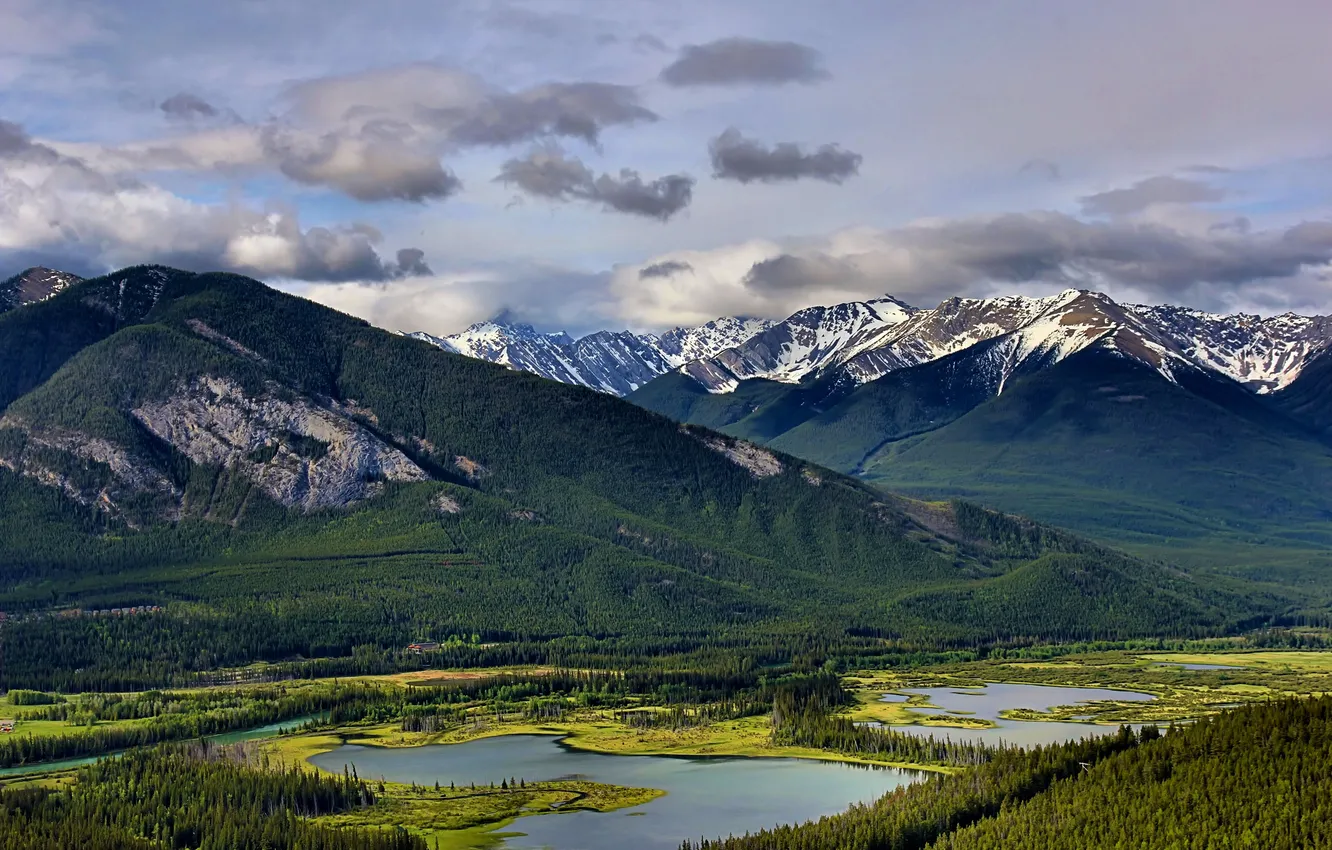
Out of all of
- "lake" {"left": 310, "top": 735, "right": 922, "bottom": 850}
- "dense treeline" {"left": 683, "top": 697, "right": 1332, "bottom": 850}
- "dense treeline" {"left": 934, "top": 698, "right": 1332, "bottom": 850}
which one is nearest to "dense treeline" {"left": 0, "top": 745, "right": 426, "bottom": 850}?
"lake" {"left": 310, "top": 735, "right": 922, "bottom": 850}

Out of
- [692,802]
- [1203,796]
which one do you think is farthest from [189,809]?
[1203,796]

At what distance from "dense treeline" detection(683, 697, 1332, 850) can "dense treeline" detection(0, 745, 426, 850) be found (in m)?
40.7

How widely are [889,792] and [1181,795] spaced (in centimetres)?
3896

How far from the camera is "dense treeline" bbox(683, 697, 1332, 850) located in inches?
5177

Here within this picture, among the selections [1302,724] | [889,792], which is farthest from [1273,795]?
[889,792]

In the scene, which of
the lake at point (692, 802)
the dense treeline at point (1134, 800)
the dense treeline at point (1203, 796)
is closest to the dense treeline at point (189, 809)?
the lake at point (692, 802)

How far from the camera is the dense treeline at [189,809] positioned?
6033 inches

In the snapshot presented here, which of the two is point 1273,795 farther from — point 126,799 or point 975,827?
point 126,799

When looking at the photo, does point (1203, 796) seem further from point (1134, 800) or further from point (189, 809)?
point (189, 809)

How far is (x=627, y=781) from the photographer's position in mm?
192000

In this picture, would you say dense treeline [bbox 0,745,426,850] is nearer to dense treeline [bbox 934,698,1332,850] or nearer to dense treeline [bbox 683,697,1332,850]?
dense treeline [bbox 683,697,1332,850]

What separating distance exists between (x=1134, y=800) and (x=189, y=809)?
96.2 m

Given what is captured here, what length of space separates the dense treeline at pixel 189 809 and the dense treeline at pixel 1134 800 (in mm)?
40740

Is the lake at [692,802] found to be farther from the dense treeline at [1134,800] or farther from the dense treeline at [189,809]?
the dense treeline at [189,809]
